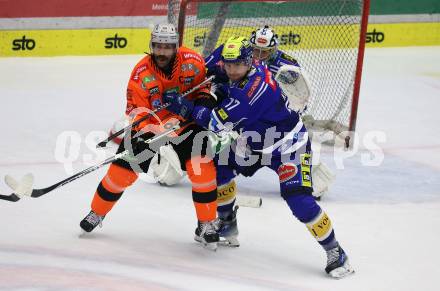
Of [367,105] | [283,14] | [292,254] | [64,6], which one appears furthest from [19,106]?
[292,254]

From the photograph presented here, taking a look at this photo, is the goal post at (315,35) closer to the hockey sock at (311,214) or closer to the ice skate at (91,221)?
the ice skate at (91,221)

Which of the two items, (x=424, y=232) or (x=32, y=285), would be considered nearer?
→ (x=32, y=285)

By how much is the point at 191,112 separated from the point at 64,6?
508 cm

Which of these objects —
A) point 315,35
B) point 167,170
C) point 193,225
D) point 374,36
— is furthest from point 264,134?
point 374,36

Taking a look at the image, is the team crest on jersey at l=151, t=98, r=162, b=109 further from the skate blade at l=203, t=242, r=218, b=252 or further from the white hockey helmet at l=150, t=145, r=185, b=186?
the white hockey helmet at l=150, t=145, r=185, b=186

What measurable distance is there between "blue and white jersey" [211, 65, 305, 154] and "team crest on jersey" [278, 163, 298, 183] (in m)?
0.10

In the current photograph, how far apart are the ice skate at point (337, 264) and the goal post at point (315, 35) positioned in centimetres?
256

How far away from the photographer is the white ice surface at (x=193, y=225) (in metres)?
4.12

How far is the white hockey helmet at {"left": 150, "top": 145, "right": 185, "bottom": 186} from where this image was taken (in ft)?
18.4

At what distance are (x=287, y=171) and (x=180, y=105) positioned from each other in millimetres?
577

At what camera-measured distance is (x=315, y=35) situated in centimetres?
789

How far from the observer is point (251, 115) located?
415 cm

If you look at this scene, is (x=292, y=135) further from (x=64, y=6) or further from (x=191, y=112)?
(x=64, y=6)

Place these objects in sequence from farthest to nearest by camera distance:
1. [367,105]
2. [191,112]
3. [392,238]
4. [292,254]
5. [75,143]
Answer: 1. [367,105]
2. [75,143]
3. [392,238]
4. [292,254]
5. [191,112]
